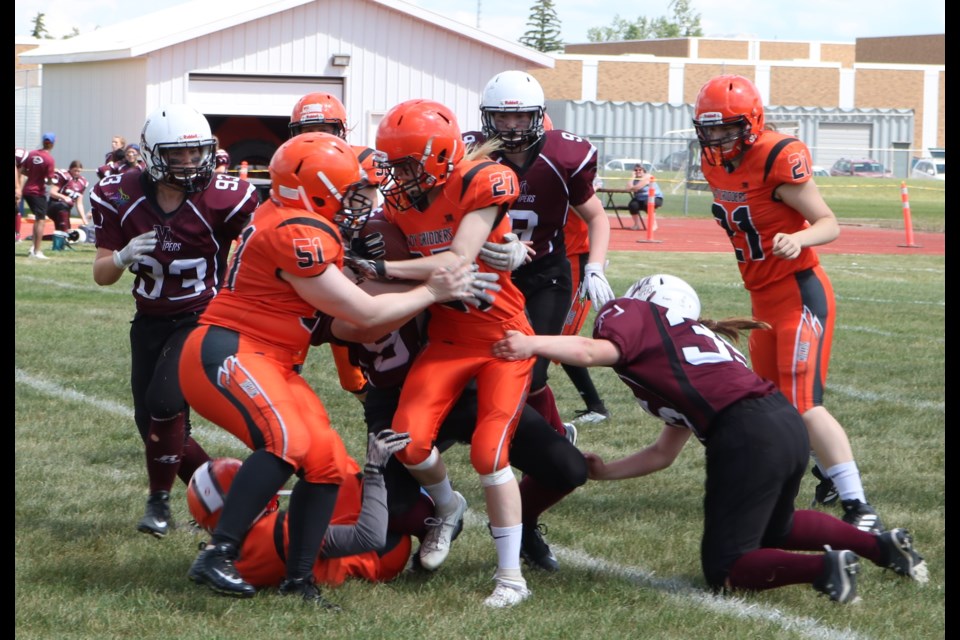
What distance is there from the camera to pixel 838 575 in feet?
12.7

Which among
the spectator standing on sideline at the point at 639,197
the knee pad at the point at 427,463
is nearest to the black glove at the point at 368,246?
the knee pad at the point at 427,463

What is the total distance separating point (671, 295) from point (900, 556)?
1.17 meters

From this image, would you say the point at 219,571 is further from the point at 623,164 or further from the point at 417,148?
the point at 623,164

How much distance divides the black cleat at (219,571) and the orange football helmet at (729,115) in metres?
2.70

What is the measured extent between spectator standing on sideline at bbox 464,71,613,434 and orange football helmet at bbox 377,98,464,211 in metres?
0.95

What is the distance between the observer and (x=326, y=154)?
12.8 ft

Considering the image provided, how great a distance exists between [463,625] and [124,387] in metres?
4.56

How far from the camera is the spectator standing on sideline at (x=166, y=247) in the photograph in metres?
4.76

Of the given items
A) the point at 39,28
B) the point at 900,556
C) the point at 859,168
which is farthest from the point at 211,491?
the point at 39,28

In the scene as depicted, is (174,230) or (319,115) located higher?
(319,115)

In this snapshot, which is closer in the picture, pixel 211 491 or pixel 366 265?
pixel 366 265

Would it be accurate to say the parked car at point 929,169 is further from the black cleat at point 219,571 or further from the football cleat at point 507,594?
the black cleat at point 219,571

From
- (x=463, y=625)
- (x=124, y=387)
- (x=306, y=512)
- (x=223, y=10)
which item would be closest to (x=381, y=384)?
(x=306, y=512)
